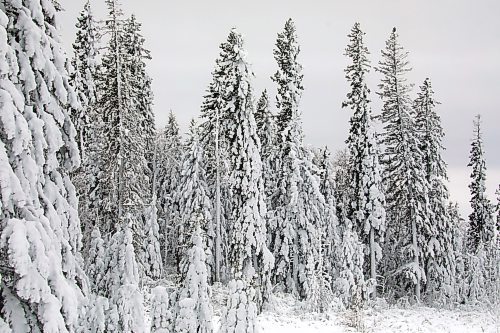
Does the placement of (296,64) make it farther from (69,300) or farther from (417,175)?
(69,300)

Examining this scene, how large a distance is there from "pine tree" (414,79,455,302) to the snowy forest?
0.11 metres

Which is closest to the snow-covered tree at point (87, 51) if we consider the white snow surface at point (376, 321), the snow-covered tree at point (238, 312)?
the white snow surface at point (376, 321)

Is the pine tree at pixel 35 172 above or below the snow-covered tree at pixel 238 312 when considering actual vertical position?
above

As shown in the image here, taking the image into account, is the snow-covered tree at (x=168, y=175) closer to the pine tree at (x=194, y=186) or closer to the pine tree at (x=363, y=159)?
the pine tree at (x=194, y=186)

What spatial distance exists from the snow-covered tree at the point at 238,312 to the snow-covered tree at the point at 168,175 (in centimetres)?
2882

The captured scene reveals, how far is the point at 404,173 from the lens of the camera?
35.6 m

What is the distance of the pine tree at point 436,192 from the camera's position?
37.3 m

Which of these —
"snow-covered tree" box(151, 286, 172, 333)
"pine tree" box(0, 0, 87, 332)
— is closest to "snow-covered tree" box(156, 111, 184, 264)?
"snow-covered tree" box(151, 286, 172, 333)

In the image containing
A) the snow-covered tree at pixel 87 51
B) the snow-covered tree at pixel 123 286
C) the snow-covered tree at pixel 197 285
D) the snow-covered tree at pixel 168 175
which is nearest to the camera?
the snow-covered tree at pixel 123 286

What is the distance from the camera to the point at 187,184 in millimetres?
37188

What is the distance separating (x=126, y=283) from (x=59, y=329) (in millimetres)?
6779

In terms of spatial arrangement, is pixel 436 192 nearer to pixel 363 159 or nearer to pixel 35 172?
pixel 363 159

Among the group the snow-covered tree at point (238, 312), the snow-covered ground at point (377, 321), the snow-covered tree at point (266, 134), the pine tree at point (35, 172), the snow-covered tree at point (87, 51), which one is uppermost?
the snow-covered tree at point (87, 51)

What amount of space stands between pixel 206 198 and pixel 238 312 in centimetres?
2133
